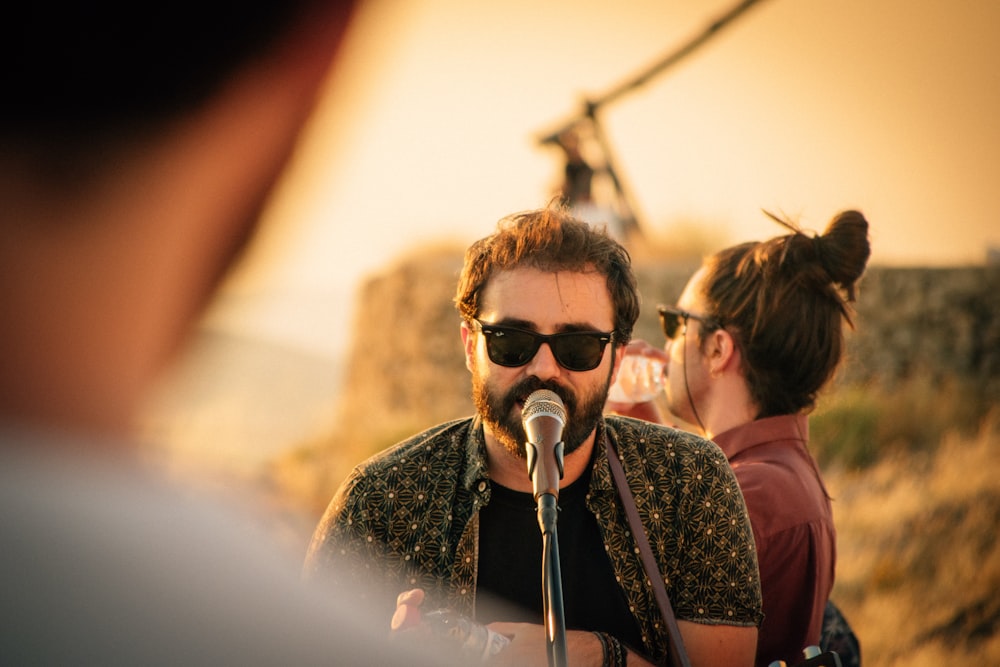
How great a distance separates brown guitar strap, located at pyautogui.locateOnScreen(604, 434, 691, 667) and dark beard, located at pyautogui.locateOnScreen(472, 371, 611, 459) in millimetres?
162

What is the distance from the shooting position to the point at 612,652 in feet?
8.61

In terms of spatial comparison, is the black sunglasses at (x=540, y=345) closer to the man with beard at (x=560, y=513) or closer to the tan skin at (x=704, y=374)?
the man with beard at (x=560, y=513)

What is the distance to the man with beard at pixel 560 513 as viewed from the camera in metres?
2.71

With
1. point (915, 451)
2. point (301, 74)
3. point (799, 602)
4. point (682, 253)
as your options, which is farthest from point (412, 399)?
point (799, 602)

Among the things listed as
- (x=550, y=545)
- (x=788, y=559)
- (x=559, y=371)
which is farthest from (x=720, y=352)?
(x=550, y=545)

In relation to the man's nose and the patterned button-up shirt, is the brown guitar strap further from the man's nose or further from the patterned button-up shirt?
the man's nose

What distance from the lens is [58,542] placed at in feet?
2.35

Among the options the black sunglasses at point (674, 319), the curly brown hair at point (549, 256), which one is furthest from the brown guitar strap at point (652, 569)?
the black sunglasses at point (674, 319)

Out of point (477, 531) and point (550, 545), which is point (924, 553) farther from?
point (550, 545)

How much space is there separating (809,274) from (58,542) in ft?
10.5

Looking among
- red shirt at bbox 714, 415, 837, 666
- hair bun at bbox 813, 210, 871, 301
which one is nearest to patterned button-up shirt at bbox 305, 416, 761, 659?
red shirt at bbox 714, 415, 837, 666

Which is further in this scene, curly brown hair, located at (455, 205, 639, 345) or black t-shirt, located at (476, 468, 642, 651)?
curly brown hair, located at (455, 205, 639, 345)

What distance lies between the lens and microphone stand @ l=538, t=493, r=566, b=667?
1947mm

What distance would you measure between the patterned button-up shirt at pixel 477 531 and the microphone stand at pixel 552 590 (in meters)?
→ 0.71
